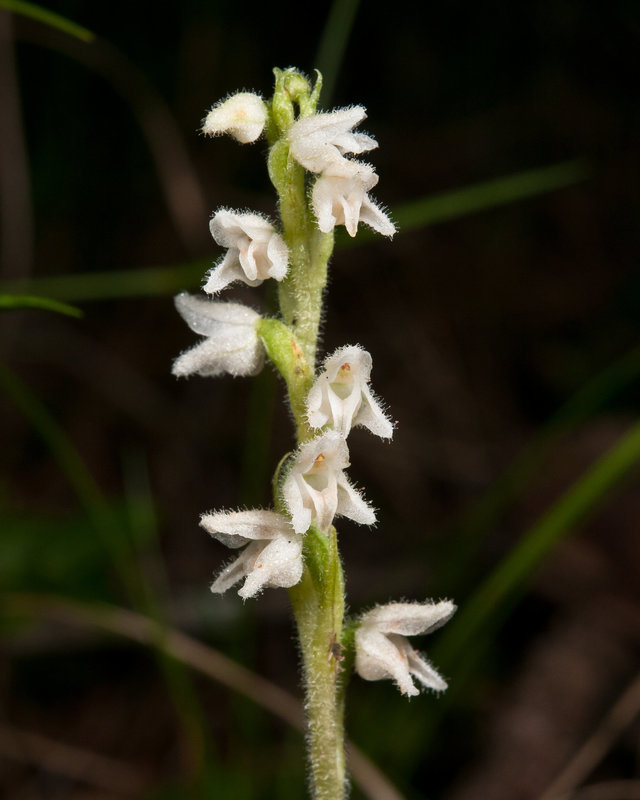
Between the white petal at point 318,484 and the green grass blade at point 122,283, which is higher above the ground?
the green grass blade at point 122,283

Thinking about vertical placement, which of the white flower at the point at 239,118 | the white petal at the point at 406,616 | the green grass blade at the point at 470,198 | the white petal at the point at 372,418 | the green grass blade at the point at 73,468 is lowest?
the white petal at the point at 406,616

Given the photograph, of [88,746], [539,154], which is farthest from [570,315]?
[88,746]

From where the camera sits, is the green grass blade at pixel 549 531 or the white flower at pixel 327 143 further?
the green grass blade at pixel 549 531

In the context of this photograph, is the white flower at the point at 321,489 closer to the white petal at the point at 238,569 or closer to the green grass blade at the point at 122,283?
the white petal at the point at 238,569

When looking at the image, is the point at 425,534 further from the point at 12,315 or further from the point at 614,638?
the point at 12,315

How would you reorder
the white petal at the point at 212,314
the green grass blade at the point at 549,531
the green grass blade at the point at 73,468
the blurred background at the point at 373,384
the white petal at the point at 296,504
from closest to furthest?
the white petal at the point at 296,504, the white petal at the point at 212,314, the green grass blade at the point at 549,531, the green grass blade at the point at 73,468, the blurred background at the point at 373,384

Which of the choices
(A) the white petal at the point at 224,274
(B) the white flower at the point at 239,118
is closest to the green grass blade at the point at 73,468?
(A) the white petal at the point at 224,274

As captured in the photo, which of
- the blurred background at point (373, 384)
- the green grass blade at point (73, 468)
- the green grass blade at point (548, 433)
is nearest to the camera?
the green grass blade at point (548, 433)
